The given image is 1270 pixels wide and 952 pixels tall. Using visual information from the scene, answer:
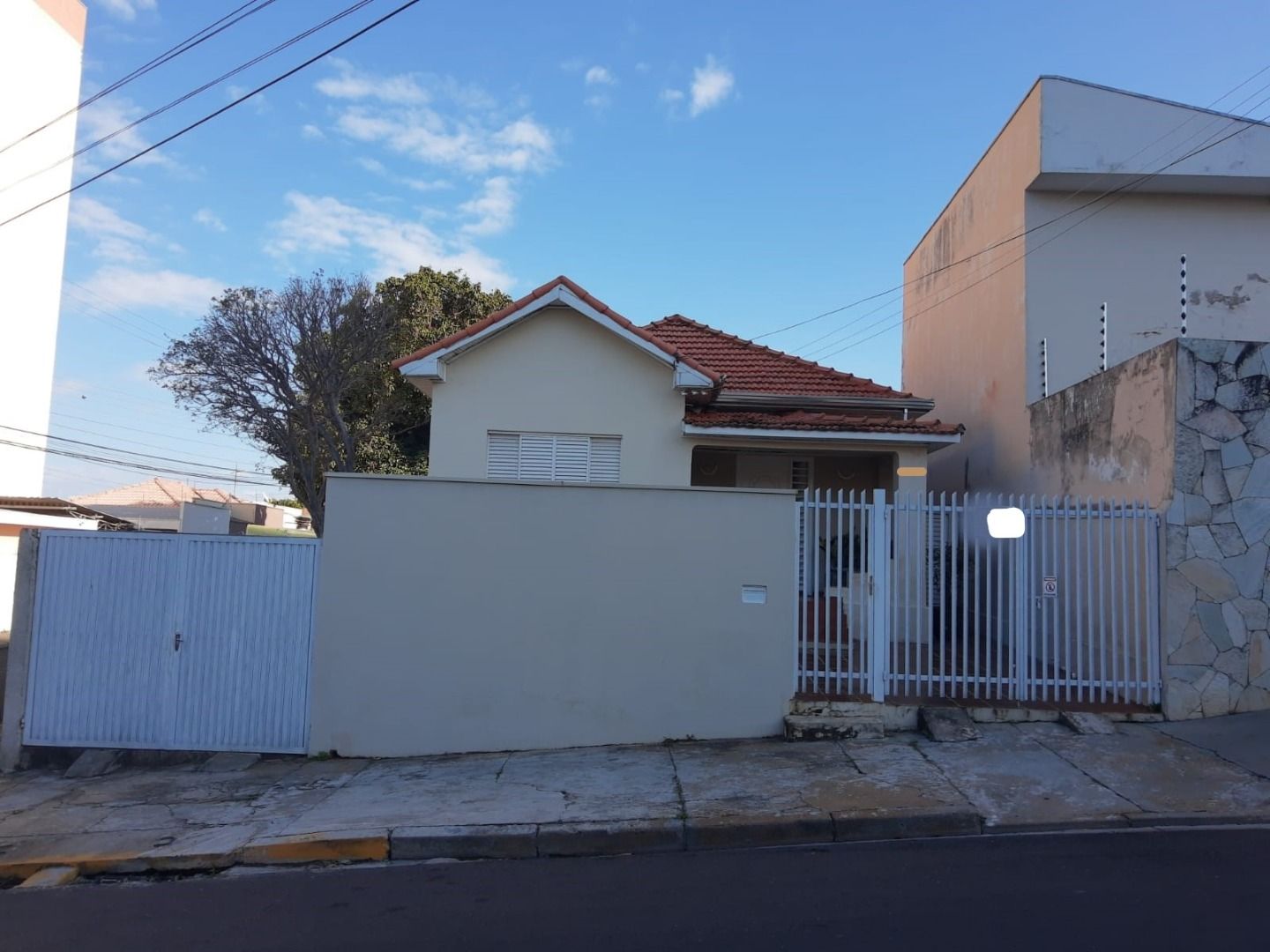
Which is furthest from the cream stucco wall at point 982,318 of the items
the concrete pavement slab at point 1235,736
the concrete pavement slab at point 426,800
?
the concrete pavement slab at point 426,800

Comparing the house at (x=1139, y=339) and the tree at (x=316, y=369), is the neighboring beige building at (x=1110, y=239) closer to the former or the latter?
the house at (x=1139, y=339)

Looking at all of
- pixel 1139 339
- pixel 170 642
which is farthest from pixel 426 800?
pixel 1139 339

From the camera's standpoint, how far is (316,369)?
1873 cm

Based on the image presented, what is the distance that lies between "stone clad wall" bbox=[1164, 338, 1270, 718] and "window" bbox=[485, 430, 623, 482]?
628 centimetres

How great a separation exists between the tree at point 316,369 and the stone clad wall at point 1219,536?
589 inches

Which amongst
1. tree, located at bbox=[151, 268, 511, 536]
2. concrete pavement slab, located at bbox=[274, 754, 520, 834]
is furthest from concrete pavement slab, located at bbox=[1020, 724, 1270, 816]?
tree, located at bbox=[151, 268, 511, 536]

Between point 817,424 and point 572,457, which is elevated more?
point 817,424

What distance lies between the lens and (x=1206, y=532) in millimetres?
8320

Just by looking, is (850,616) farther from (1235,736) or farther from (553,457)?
(553,457)

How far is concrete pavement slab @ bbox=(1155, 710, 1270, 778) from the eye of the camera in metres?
7.11

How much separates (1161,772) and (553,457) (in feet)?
24.3

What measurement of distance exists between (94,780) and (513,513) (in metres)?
4.41

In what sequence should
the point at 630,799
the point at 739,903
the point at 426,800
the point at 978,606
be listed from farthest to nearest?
1. the point at 978,606
2. the point at 426,800
3. the point at 630,799
4. the point at 739,903

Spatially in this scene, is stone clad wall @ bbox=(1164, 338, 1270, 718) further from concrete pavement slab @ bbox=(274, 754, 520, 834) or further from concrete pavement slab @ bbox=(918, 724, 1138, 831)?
concrete pavement slab @ bbox=(274, 754, 520, 834)
